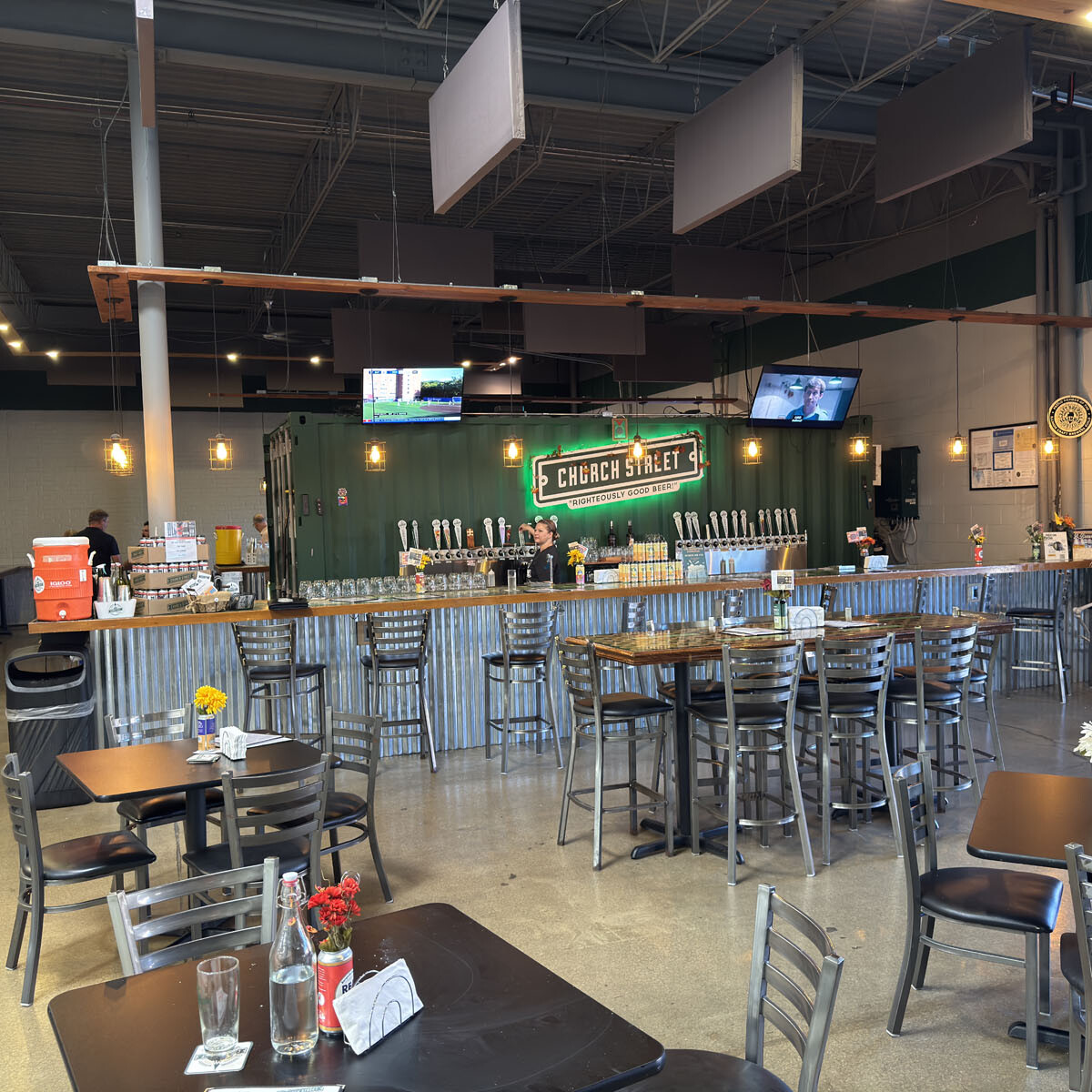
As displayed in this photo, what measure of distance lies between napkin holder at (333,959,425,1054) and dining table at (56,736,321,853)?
183 centimetres

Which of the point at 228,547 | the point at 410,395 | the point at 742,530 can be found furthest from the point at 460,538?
the point at 228,547

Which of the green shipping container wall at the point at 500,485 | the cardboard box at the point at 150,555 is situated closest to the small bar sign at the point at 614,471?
the green shipping container wall at the point at 500,485

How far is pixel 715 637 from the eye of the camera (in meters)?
5.42

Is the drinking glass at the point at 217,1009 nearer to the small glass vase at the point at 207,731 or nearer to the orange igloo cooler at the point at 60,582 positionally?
the small glass vase at the point at 207,731

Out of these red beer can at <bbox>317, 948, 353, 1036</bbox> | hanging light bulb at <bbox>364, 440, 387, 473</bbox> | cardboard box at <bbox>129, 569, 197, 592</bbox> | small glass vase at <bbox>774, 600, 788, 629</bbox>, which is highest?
hanging light bulb at <bbox>364, 440, 387, 473</bbox>

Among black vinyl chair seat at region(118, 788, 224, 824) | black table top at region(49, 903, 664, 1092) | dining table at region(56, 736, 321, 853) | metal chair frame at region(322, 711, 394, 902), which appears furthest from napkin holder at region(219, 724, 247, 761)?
black table top at region(49, 903, 664, 1092)

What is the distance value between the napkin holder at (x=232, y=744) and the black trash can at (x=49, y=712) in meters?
2.59

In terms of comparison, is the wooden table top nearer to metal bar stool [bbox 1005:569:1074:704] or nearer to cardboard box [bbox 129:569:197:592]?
metal bar stool [bbox 1005:569:1074:704]

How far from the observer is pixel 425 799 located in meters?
5.98

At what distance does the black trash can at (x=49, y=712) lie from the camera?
6.14 meters

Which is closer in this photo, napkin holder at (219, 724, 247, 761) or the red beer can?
the red beer can

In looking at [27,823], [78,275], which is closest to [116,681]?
[27,823]

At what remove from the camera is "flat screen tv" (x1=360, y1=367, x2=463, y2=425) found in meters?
10.6

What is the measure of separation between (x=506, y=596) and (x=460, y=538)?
4.07m
